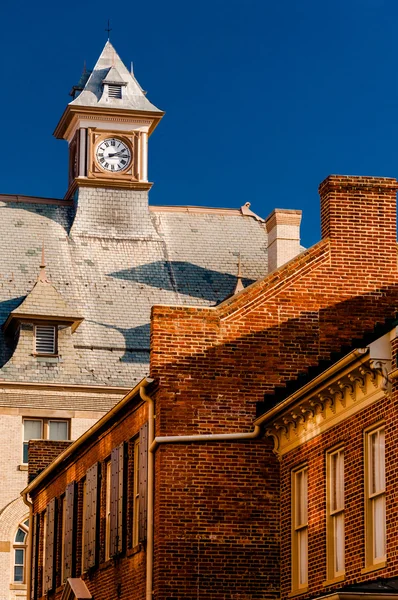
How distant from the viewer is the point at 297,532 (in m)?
26.9

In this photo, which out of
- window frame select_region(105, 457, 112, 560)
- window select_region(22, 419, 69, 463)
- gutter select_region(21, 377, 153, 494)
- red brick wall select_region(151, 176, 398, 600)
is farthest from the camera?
window select_region(22, 419, 69, 463)

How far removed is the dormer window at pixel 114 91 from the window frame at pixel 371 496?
1872 inches

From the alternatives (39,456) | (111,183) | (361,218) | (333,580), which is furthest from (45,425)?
(333,580)

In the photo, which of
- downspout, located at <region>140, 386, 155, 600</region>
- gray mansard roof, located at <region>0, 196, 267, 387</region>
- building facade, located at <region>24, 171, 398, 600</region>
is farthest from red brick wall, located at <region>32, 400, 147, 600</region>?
gray mansard roof, located at <region>0, 196, 267, 387</region>

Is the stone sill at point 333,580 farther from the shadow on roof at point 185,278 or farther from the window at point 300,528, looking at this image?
the shadow on roof at point 185,278

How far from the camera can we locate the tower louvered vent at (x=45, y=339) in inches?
2372

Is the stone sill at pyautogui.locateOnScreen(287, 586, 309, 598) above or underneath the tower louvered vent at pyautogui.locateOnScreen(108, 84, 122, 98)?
underneath

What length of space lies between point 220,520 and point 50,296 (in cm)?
3352

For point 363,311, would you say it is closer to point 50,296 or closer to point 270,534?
point 270,534

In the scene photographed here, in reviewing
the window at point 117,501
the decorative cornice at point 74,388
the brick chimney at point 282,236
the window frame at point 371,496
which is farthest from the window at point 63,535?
the brick chimney at point 282,236

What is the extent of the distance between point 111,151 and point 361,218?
38.9 meters

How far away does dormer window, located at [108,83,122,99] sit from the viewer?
6950 centimetres

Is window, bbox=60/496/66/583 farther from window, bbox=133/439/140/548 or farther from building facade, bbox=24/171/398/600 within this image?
window, bbox=133/439/140/548

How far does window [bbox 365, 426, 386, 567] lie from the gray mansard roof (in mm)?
35746
